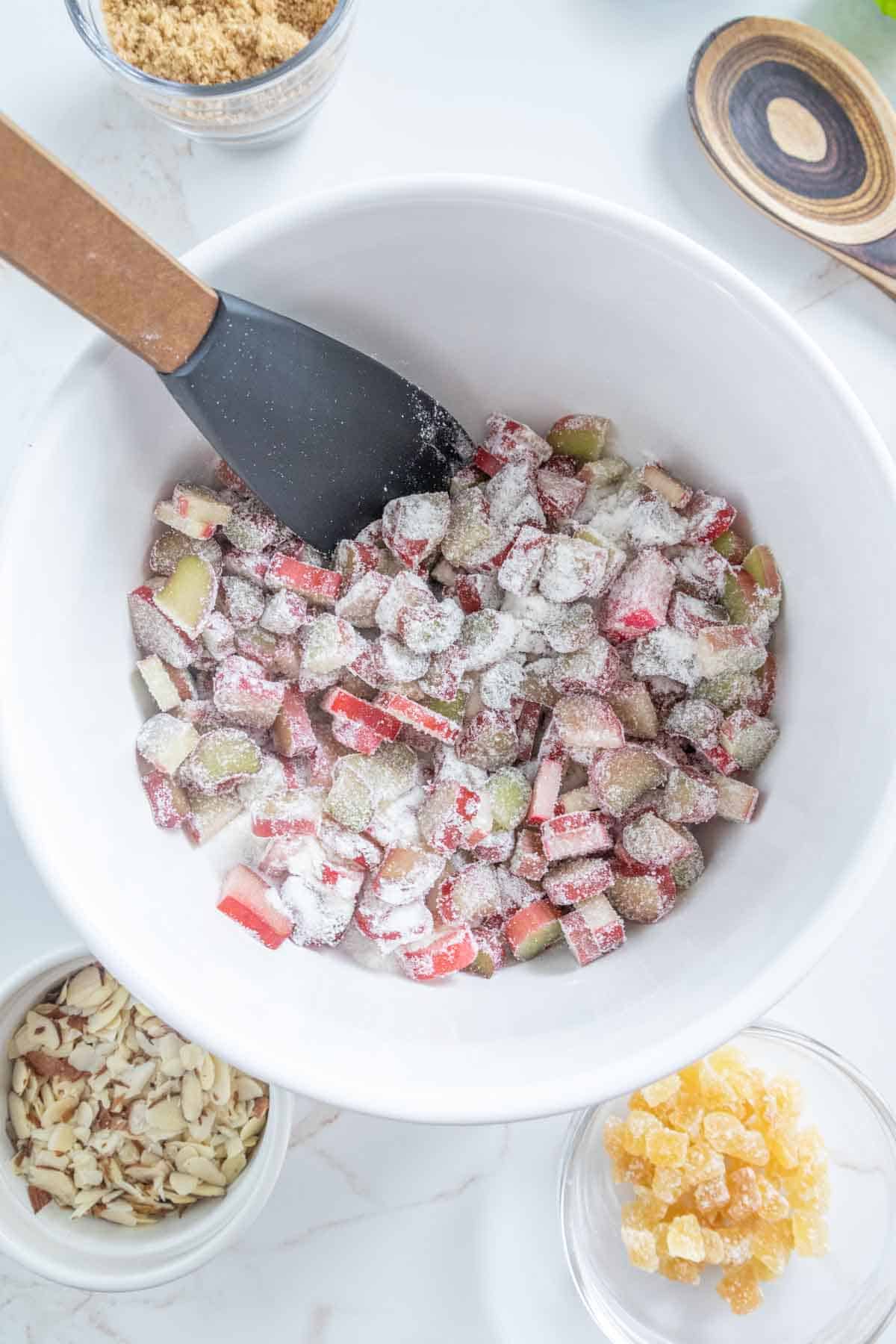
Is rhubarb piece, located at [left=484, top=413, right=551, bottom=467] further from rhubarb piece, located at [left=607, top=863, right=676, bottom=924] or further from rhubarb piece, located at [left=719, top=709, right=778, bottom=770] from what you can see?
rhubarb piece, located at [left=607, top=863, right=676, bottom=924]

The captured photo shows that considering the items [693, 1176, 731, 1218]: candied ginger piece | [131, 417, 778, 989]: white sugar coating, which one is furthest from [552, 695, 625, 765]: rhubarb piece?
[693, 1176, 731, 1218]: candied ginger piece

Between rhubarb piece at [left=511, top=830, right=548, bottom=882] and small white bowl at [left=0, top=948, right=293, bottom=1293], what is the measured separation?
1.32ft

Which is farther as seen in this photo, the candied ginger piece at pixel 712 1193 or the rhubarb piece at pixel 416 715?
the candied ginger piece at pixel 712 1193

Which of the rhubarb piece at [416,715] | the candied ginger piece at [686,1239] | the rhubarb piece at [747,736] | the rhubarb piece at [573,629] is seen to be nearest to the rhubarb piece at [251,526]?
the rhubarb piece at [416,715]

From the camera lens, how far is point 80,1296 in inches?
58.5

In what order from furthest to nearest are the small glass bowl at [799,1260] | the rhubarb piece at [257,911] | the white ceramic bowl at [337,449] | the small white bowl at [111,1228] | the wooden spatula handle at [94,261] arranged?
the small glass bowl at [799,1260], the small white bowl at [111,1228], the rhubarb piece at [257,911], the white ceramic bowl at [337,449], the wooden spatula handle at [94,261]

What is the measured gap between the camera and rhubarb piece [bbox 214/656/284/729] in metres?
1.17

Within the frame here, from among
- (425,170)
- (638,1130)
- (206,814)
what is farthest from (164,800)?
(425,170)

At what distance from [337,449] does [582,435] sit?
0.90ft

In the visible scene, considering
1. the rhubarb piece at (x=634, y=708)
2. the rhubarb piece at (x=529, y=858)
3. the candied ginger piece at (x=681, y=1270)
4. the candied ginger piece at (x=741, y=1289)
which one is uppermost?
the rhubarb piece at (x=634, y=708)

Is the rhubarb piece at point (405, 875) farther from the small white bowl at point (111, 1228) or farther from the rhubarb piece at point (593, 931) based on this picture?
the small white bowl at point (111, 1228)

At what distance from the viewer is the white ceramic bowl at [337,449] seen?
3.35 feet

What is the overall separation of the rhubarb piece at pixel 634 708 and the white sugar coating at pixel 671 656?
0.08 feet

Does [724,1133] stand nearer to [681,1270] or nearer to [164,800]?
[681,1270]
